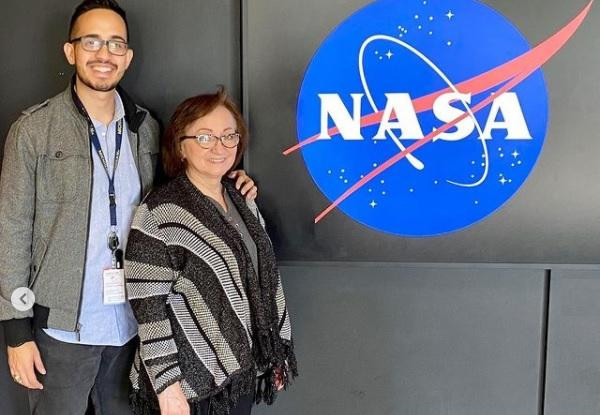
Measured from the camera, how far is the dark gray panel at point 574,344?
1.77 meters

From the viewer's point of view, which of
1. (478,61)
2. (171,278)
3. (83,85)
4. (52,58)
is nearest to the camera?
(171,278)

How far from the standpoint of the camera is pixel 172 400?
1323mm

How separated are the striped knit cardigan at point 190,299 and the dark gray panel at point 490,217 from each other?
1.11 feet

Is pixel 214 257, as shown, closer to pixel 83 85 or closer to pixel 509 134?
pixel 83 85

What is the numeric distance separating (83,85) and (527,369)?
5.15 feet

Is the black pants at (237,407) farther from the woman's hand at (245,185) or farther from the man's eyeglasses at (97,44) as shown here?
the man's eyeglasses at (97,44)

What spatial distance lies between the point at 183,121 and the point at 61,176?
335 millimetres

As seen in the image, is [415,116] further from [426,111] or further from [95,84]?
[95,84]

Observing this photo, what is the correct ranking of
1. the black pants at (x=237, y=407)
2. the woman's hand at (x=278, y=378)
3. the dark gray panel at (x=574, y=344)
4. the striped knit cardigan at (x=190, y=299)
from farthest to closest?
the dark gray panel at (x=574, y=344) < the woman's hand at (x=278, y=378) < the black pants at (x=237, y=407) < the striped knit cardigan at (x=190, y=299)

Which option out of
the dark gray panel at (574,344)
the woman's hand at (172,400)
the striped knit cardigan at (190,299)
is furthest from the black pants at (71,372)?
the dark gray panel at (574,344)

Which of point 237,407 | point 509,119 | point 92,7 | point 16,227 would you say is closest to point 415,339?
point 237,407

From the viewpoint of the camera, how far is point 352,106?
5.39 feet

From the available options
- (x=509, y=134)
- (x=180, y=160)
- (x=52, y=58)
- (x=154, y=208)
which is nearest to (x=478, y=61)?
(x=509, y=134)

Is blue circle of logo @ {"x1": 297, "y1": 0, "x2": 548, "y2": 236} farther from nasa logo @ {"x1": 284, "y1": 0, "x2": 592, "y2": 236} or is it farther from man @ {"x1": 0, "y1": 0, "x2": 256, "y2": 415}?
man @ {"x1": 0, "y1": 0, "x2": 256, "y2": 415}
